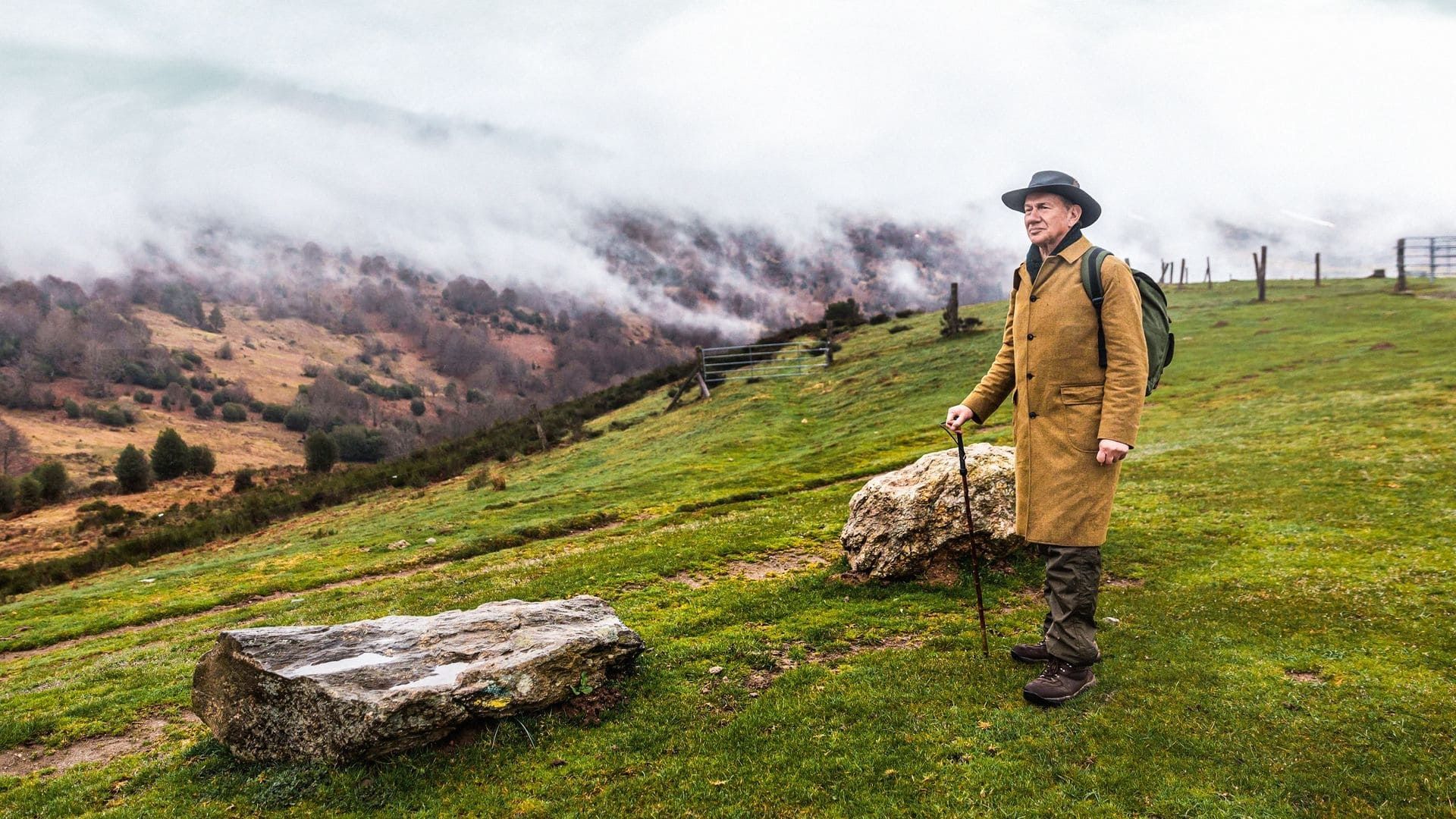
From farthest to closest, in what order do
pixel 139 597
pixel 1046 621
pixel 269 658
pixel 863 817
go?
pixel 139 597
pixel 1046 621
pixel 269 658
pixel 863 817

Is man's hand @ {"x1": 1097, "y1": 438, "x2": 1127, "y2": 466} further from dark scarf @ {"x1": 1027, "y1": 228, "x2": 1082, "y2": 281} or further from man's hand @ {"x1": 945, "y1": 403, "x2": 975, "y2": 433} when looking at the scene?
dark scarf @ {"x1": 1027, "y1": 228, "x2": 1082, "y2": 281}

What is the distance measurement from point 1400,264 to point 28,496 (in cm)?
11997

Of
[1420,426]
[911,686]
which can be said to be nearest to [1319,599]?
[911,686]

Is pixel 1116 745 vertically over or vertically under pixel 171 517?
over

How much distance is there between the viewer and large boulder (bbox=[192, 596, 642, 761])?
6020 mm

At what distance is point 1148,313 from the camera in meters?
6.16

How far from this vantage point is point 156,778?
6477mm

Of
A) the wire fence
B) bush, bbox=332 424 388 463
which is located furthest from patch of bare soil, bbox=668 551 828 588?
bush, bbox=332 424 388 463

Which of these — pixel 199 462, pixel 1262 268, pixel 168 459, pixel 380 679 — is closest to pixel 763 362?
pixel 1262 268

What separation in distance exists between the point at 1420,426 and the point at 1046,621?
18.6 metres

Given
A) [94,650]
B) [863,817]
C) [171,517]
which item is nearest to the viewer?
[863,817]

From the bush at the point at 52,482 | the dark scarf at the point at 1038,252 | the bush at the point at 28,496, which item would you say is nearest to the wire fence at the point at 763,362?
the dark scarf at the point at 1038,252

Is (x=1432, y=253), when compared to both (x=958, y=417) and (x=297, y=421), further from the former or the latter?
(x=297, y=421)

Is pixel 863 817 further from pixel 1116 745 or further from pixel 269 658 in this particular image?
pixel 269 658
